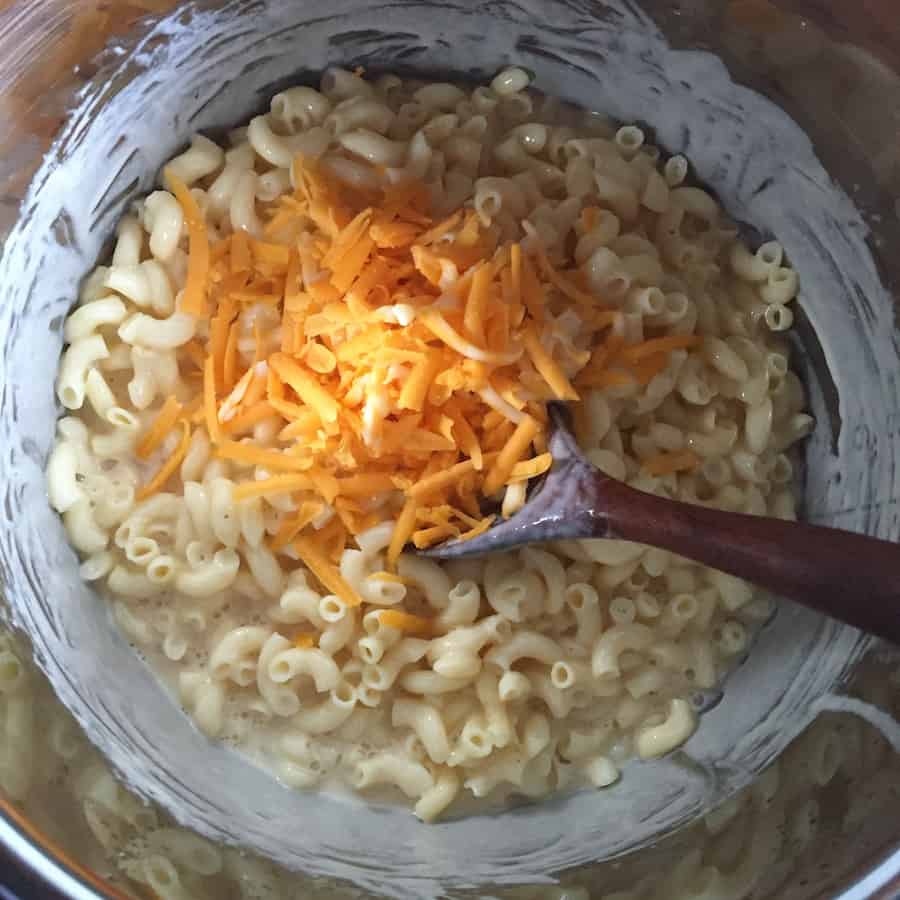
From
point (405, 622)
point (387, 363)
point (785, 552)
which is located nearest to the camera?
point (785, 552)

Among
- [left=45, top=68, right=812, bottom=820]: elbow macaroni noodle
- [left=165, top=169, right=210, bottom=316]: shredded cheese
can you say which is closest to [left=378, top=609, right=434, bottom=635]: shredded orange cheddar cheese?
[left=45, top=68, right=812, bottom=820]: elbow macaroni noodle

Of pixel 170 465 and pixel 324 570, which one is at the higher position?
pixel 170 465

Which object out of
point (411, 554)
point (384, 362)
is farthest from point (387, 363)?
point (411, 554)

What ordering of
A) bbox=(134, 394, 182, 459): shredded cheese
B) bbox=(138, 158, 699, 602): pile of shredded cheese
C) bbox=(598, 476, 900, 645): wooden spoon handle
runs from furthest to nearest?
bbox=(134, 394, 182, 459): shredded cheese, bbox=(138, 158, 699, 602): pile of shredded cheese, bbox=(598, 476, 900, 645): wooden spoon handle

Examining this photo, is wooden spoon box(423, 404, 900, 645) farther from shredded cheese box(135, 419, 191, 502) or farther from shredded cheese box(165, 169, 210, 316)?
shredded cheese box(165, 169, 210, 316)

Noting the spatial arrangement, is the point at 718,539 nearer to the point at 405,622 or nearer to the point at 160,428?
the point at 405,622

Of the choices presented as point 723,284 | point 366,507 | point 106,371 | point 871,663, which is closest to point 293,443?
point 366,507

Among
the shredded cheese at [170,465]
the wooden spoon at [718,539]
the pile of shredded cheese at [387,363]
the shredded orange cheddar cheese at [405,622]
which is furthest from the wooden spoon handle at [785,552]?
the shredded cheese at [170,465]
